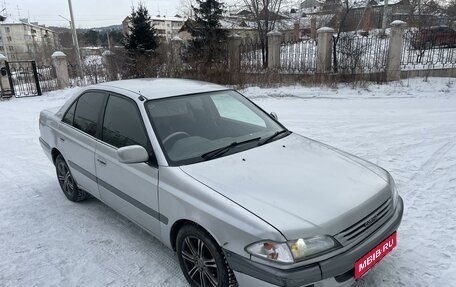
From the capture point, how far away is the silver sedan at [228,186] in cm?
216

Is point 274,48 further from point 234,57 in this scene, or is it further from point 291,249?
point 291,249

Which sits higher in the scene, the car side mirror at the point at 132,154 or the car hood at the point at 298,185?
the car side mirror at the point at 132,154

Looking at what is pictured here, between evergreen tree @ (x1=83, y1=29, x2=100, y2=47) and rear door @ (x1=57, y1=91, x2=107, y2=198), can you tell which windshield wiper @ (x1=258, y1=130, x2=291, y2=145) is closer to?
rear door @ (x1=57, y1=91, x2=107, y2=198)

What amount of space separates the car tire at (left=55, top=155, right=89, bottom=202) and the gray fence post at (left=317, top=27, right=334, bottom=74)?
12.0m

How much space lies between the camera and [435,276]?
278cm

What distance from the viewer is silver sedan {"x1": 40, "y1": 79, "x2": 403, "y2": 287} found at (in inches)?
84.9

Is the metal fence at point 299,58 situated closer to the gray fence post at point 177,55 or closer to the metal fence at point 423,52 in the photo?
the metal fence at point 423,52

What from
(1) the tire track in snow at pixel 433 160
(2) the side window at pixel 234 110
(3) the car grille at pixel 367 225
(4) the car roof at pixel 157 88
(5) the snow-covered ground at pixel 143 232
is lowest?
(5) the snow-covered ground at pixel 143 232

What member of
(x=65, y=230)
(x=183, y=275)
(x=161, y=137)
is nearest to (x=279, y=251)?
(x=183, y=275)

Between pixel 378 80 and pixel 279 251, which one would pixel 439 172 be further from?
pixel 378 80

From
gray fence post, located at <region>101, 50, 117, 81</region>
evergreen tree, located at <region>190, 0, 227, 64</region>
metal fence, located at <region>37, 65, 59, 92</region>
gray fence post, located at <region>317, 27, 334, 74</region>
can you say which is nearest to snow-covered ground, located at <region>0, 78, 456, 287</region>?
gray fence post, located at <region>317, 27, 334, 74</region>

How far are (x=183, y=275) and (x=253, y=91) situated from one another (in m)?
10.8

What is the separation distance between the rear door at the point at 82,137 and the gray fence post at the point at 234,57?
10799mm

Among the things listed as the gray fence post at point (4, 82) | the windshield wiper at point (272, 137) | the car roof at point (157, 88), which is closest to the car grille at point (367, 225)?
the windshield wiper at point (272, 137)
